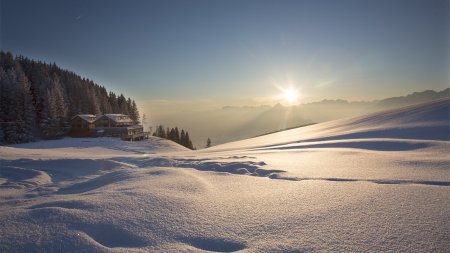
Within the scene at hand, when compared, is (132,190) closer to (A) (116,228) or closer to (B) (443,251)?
(A) (116,228)

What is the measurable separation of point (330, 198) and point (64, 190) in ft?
15.4

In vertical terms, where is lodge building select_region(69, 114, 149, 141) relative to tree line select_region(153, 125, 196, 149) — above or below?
above

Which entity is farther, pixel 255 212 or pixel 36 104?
pixel 36 104

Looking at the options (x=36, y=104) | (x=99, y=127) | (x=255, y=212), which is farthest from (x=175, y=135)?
(x=255, y=212)

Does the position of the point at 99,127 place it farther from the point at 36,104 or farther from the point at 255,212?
the point at 255,212

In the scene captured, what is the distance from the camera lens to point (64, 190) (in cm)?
411

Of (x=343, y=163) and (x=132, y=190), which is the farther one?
(x=343, y=163)

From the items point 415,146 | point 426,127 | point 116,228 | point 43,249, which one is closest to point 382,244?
point 116,228

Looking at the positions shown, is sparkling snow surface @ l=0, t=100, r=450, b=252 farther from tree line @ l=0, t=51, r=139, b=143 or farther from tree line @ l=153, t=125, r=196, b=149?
tree line @ l=153, t=125, r=196, b=149

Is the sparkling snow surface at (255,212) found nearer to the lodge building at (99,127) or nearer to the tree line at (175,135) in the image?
the lodge building at (99,127)

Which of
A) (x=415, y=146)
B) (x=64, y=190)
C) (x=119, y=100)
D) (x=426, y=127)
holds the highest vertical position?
(x=119, y=100)

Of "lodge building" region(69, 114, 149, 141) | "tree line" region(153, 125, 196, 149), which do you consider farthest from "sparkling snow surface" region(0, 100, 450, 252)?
"tree line" region(153, 125, 196, 149)

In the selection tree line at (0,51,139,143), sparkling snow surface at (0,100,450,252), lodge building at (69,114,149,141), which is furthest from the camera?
lodge building at (69,114,149,141)

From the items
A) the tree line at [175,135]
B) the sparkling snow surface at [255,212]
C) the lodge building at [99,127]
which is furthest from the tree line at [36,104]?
the sparkling snow surface at [255,212]
